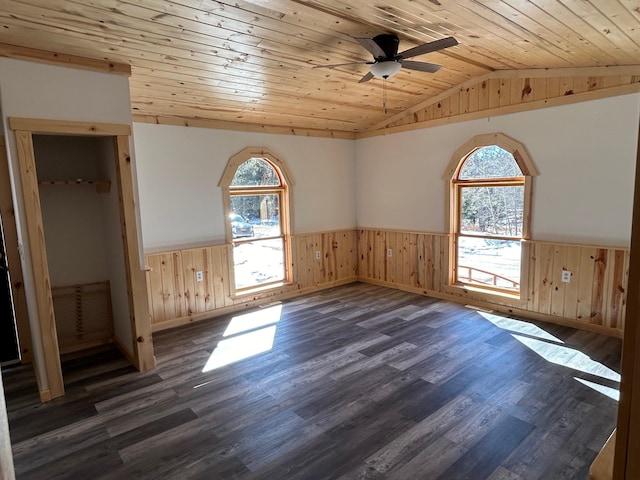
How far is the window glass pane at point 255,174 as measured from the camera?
5430 millimetres

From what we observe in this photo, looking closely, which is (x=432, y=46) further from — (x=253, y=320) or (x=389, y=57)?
(x=253, y=320)

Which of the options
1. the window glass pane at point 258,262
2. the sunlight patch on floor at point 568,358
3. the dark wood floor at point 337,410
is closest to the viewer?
the dark wood floor at point 337,410

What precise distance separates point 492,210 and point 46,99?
4.88 m

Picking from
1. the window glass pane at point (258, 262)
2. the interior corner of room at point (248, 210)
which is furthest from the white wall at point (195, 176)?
the window glass pane at point (258, 262)

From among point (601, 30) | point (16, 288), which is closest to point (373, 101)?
point (601, 30)

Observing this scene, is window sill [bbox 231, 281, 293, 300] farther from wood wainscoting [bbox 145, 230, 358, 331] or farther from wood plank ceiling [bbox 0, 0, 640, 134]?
wood plank ceiling [bbox 0, 0, 640, 134]

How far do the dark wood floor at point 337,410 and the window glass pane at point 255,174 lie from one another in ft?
7.20

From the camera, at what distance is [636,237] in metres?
0.64

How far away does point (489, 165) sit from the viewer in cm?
503

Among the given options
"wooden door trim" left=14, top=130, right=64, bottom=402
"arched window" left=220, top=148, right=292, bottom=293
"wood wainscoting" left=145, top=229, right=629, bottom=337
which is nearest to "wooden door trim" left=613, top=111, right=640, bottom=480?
"wood wainscoting" left=145, top=229, right=629, bottom=337

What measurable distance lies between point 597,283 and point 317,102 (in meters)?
3.85

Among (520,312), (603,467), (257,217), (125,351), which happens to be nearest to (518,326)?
(520,312)

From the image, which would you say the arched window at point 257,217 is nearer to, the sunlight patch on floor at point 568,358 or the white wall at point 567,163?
the white wall at point 567,163

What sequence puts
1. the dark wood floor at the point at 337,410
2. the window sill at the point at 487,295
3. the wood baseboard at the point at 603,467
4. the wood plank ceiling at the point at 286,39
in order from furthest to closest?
the window sill at the point at 487,295
the wood plank ceiling at the point at 286,39
the dark wood floor at the point at 337,410
the wood baseboard at the point at 603,467
